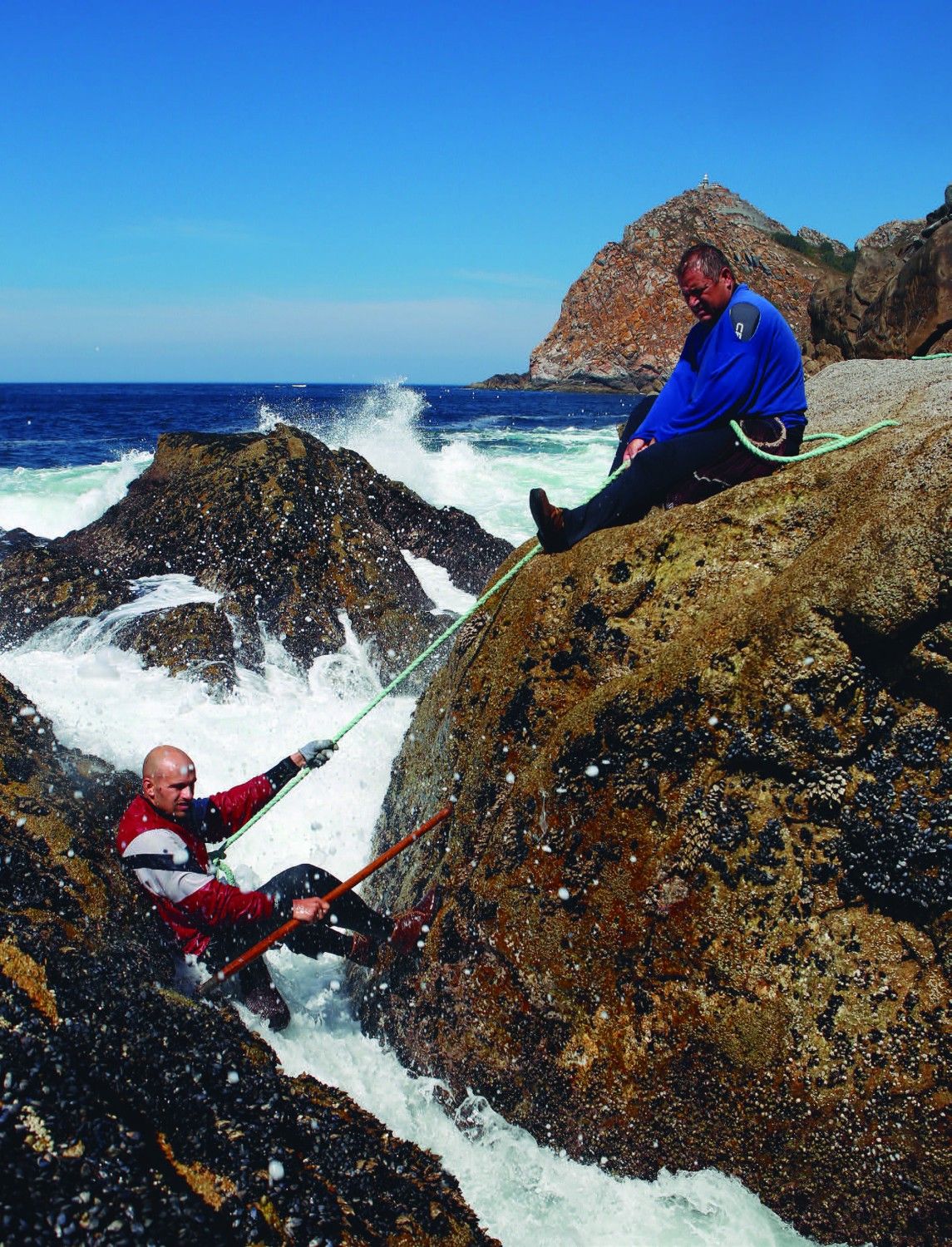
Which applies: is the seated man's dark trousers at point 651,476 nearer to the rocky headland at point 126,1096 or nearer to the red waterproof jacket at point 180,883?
the red waterproof jacket at point 180,883

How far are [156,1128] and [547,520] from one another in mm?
2916

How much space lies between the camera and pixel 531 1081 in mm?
3453

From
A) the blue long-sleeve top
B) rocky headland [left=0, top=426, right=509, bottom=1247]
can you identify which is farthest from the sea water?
the blue long-sleeve top

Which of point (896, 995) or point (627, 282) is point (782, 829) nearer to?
point (896, 995)

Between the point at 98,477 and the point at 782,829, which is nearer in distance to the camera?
the point at 782,829

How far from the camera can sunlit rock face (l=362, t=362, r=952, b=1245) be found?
113 inches

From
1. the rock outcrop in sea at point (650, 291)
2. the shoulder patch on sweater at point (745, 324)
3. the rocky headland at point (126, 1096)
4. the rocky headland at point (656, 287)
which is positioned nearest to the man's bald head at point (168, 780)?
the rocky headland at point (126, 1096)

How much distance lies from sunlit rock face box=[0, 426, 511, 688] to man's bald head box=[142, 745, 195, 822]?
139 inches

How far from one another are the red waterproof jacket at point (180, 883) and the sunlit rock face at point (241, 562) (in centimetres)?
357

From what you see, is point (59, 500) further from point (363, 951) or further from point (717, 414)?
point (717, 414)

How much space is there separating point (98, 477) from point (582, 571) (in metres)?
17.6

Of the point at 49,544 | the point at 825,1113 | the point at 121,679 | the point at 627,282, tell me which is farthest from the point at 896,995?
the point at 627,282

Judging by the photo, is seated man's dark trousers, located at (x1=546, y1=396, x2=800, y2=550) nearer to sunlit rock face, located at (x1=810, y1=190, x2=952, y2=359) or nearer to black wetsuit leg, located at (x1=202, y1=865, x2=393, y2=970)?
black wetsuit leg, located at (x1=202, y1=865, x2=393, y2=970)

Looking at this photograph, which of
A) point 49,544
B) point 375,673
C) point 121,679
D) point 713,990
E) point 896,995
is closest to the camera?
point 896,995
